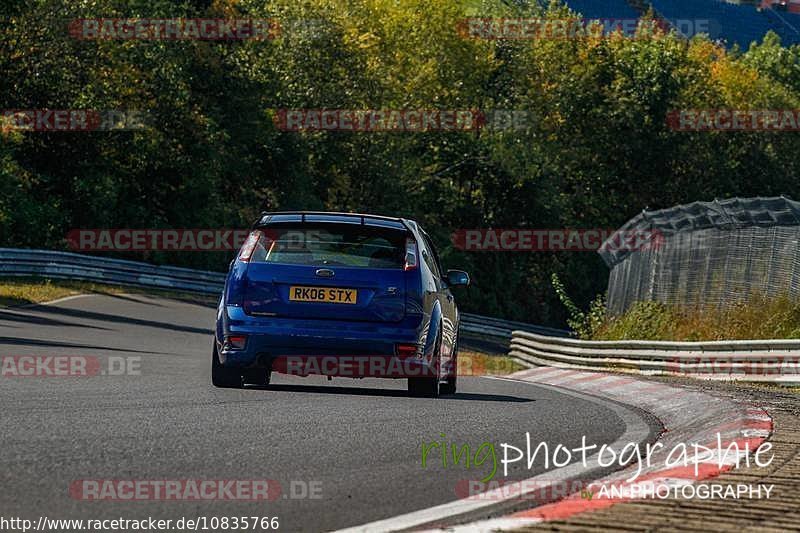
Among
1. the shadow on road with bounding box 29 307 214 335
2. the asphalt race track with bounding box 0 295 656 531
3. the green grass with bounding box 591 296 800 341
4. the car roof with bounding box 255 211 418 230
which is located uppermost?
the car roof with bounding box 255 211 418 230

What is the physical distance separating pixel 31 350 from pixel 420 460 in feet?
35.7

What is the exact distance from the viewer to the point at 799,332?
22.2 metres

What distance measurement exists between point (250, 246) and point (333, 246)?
0.74 m

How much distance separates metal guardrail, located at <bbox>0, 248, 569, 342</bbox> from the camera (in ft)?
130

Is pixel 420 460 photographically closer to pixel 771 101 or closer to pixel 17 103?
pixel 17 103

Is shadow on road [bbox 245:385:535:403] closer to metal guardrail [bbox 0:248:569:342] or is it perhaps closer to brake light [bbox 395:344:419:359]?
brake light [bbox 395:344:419:359]

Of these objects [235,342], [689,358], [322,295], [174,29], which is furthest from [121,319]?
[174,29]

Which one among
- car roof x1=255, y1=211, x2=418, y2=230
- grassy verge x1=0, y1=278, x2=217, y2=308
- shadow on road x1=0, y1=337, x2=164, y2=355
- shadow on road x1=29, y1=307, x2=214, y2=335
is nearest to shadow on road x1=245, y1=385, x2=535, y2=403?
car roof x1=255, y1=211, x2=418, y2=230

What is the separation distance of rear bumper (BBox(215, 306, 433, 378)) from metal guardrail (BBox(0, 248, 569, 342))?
28832 millimetres

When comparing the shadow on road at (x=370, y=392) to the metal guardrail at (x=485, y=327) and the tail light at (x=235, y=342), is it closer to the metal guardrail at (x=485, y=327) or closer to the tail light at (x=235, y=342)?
the tail light at (x=235, y=342)

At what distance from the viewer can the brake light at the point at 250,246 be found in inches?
478

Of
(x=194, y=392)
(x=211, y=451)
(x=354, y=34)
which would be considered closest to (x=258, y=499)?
(x=211, y=451)

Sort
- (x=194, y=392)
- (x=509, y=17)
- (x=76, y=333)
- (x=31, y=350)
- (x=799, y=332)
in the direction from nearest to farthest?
(x=194, y=392), (x=31, y=350), (x=799, y=332), (x=76, y=333), (x=509, y=17)

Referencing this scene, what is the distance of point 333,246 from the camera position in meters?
12.4
